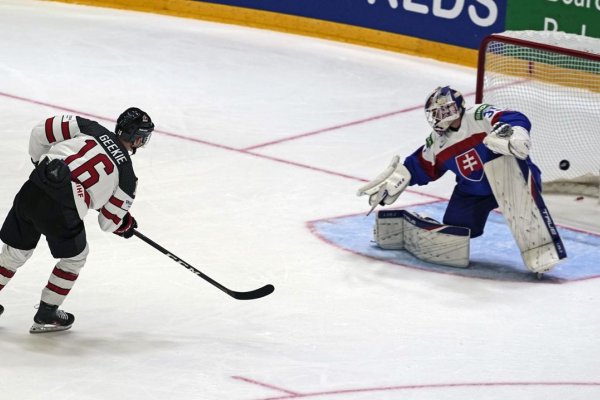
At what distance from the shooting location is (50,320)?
5684 millimetres

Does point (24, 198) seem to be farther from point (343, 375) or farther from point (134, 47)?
point (134, 47)

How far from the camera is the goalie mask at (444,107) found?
21.4 ft

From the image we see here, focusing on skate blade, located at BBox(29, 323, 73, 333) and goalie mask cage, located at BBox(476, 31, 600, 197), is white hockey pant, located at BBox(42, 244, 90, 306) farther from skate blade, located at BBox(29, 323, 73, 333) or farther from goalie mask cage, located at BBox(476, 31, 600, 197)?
goalie mask cage, located at BBox(476, 31, 600, 197)

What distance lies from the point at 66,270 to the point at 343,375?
1.12 meters

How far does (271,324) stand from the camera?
5949mm

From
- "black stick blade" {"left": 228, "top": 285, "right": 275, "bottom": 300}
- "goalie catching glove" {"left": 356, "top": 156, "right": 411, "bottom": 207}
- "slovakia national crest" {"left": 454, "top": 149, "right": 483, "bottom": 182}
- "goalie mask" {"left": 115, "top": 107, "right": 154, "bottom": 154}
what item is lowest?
"black stick blade" {"left": 228, "top": 285, "right": 275, "bottom": 300}

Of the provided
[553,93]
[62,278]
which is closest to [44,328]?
[62,278]

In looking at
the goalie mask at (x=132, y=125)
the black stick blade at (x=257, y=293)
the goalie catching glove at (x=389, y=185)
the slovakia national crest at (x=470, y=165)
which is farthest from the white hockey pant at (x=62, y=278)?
the slovakia national crest at (x=470, y=165)

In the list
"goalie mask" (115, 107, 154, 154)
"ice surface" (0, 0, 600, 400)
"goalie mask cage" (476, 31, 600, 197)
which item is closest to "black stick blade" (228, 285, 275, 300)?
"ice surface" (0, 0, 600, 400)

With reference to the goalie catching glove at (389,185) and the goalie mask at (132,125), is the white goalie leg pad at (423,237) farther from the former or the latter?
the goalie mask at (132,125)

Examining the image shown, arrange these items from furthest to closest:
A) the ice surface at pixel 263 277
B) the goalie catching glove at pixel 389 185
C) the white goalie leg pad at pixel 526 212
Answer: the goalie catching glove at pixel 389 185, the white goalie leg pad at pixel 526 212, the ice surface at pixel 263 277

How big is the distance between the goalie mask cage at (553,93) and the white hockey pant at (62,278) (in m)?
2.91

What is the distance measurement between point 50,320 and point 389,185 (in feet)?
6.02

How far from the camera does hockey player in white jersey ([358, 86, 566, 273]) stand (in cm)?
639
